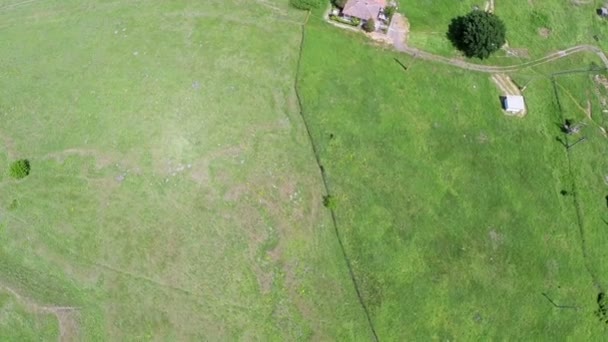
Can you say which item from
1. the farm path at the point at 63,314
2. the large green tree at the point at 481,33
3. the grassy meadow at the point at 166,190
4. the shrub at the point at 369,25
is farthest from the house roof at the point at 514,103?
the farm path at the point at 63,314

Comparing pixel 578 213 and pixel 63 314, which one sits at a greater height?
pixel 578 213

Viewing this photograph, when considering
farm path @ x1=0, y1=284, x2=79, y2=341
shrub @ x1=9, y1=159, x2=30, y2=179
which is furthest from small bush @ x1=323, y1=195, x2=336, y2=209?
shrub @ x1=9, y1=159, x2=30, y2=179

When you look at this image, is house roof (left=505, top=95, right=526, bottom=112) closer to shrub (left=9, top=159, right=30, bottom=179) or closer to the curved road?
the curved road

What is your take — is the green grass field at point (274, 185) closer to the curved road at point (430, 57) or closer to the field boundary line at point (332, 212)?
the field boundary line at point (332, 212)

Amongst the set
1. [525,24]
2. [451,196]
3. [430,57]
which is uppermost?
[525,24]

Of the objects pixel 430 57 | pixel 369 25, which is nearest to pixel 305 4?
pixel 369 25

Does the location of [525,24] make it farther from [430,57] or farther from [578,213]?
[578,213]

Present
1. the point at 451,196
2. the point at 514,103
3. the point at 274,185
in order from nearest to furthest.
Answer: the point at 274,185, the point at 451,196, the point at 514,103
